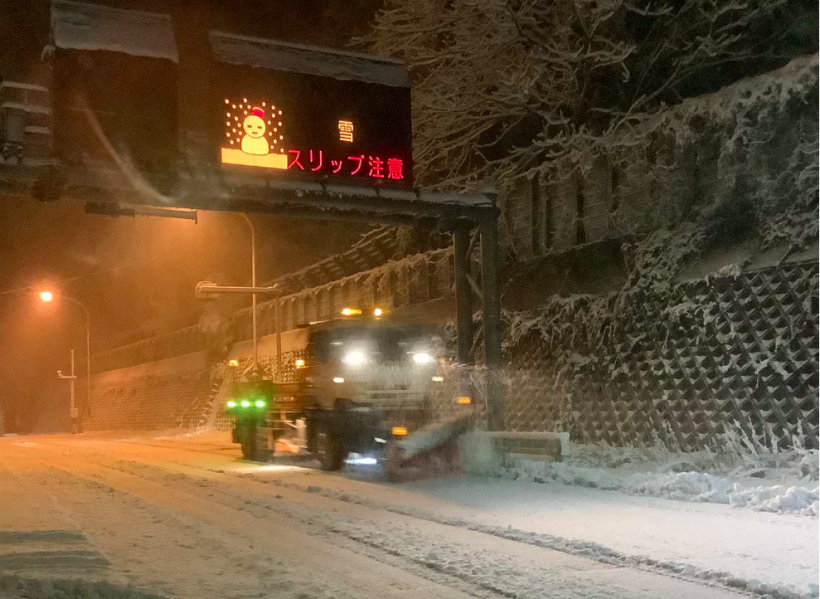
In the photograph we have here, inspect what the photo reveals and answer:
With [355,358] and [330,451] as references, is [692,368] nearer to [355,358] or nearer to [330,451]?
[355,358]

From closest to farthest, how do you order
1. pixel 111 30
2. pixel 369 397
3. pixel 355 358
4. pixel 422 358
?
pixel 369 397
pixel 355 358
pixel 422 358
pixel 111 30

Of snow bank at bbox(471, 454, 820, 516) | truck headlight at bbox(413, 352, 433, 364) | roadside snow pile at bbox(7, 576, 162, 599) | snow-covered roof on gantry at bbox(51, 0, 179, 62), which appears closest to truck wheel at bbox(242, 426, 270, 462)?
truck headlight at bbox(413, 352, 433, 364)

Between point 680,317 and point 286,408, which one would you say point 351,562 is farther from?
point 286,408

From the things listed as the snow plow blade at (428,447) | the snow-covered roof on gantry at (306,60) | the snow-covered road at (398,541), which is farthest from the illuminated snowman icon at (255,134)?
the snow-covered road at (398,541)

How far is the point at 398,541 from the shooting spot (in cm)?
941

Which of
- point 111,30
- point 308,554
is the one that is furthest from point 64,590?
point 111,30

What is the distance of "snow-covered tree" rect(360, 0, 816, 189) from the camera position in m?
19.5

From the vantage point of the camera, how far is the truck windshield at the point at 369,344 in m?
17.4

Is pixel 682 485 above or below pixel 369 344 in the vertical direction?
below

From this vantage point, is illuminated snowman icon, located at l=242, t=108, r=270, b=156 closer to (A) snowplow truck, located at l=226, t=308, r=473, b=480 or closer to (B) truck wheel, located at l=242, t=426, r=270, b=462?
(A) snowplow truck, located at l=226, t=308, r=473, b=480

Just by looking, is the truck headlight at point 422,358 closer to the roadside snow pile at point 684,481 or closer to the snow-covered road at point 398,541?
the roadside snow pile at point 684,481

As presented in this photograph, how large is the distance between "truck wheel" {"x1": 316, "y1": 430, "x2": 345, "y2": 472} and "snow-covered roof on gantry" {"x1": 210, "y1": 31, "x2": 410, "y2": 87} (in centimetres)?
814

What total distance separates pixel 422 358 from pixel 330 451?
2.61 metres

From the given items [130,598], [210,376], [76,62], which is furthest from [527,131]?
[210,376]
